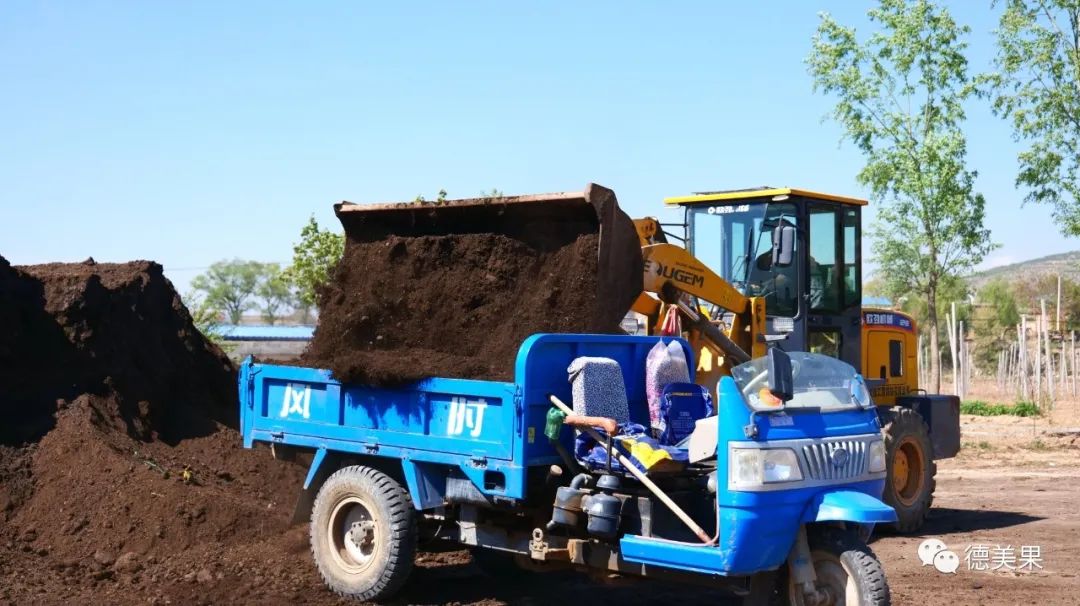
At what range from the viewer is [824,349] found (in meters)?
11.2

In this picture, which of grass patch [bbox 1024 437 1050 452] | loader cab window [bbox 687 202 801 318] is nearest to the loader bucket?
loader cab window [bbox 687 202 801 318]

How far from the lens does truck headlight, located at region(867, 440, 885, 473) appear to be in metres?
6.63

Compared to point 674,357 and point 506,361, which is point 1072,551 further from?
point 506,361

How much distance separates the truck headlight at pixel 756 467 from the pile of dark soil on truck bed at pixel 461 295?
2.07 meters

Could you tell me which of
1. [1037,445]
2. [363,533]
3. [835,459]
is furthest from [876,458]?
[1037,445]

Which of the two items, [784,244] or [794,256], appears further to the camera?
[794,256]

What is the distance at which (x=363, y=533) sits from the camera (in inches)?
310

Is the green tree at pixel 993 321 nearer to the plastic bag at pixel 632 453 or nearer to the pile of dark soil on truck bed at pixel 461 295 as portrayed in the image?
the pile of dark soil on truck bed at pixel 461 295

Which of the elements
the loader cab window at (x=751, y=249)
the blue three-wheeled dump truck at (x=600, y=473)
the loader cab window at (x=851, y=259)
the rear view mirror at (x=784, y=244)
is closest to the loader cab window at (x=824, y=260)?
the loader cab window at (x=851, y=259)

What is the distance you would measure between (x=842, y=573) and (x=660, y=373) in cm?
191

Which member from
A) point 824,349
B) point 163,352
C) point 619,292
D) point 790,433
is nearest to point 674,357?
point 619,292

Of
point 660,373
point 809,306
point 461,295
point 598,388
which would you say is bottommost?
point 598,388

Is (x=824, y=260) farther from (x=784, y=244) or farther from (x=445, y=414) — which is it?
(x=445, y=414)

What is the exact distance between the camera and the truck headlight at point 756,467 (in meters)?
5.95
